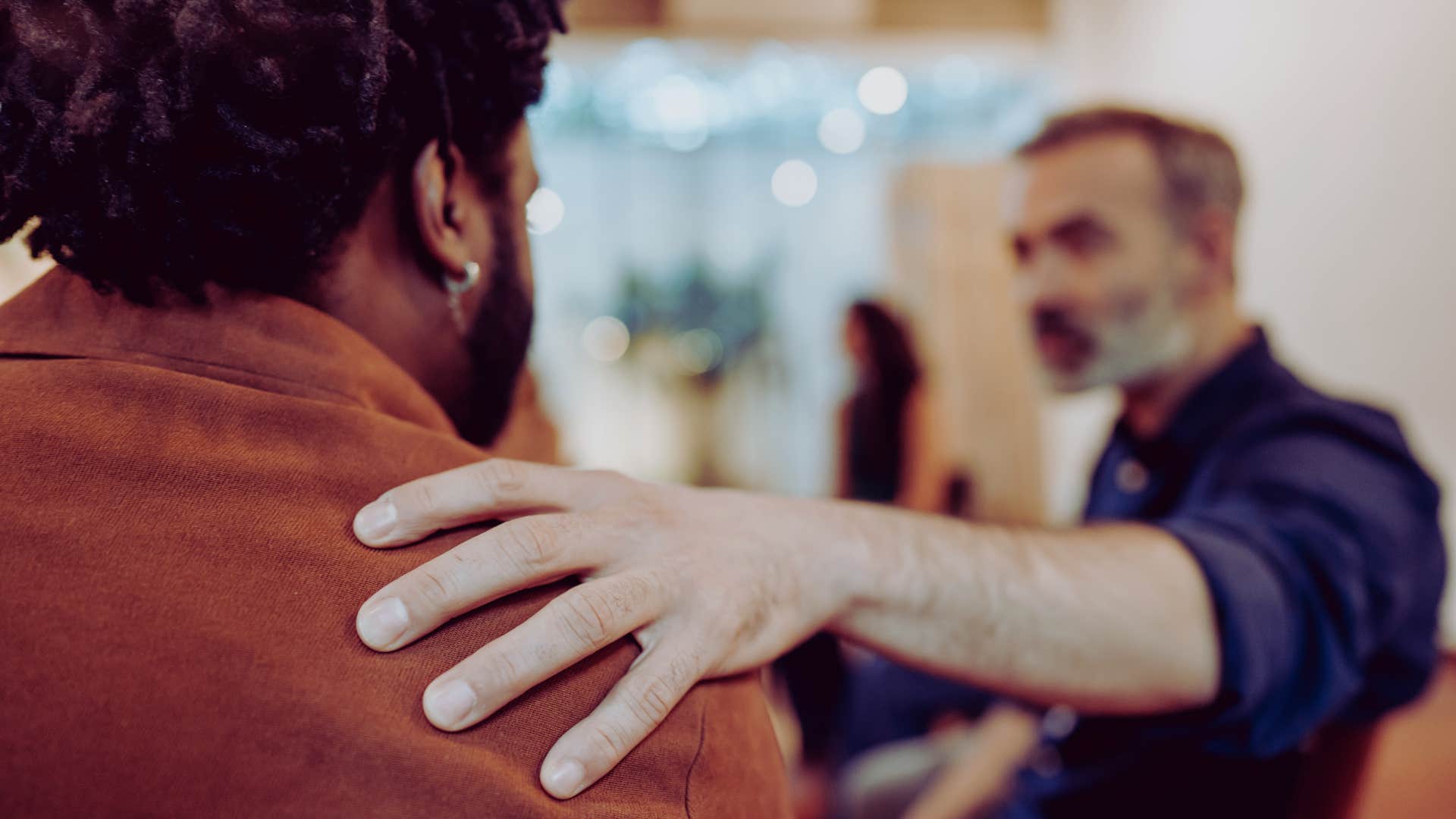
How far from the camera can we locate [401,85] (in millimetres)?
598

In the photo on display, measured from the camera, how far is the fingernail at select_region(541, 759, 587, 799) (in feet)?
1.56

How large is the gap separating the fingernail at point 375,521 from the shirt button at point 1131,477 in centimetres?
136

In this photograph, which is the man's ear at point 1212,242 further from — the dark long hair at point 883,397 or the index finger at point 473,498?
the dark long hair at point 883,397

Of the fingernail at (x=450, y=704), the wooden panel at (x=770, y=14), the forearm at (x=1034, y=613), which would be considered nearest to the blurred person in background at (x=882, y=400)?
the wooden panel at (x=770, y=14)

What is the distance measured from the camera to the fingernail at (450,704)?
47 cm

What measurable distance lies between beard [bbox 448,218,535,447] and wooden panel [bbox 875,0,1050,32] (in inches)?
166

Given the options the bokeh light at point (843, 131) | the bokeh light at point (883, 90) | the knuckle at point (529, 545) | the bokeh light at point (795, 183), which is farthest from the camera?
the bokeh light at point (795, 183)

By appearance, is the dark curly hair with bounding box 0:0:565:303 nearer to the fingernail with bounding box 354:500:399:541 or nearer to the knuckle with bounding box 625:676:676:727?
the fingernail with bounding box 354:500:399:541

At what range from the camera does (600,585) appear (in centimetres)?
55

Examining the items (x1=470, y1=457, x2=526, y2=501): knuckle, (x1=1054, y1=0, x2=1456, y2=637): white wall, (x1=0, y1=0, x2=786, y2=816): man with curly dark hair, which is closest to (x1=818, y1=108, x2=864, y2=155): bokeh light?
(x1=1054, y1=0, x2=1456, y2=637): white wall

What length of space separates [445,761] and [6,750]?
0.72 feet

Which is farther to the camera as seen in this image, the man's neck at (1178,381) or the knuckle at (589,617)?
the man's neck at (1178,381)

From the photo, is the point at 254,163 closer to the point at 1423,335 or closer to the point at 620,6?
the point at 1423,335

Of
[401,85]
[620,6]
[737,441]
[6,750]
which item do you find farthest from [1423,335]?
[737,441]
